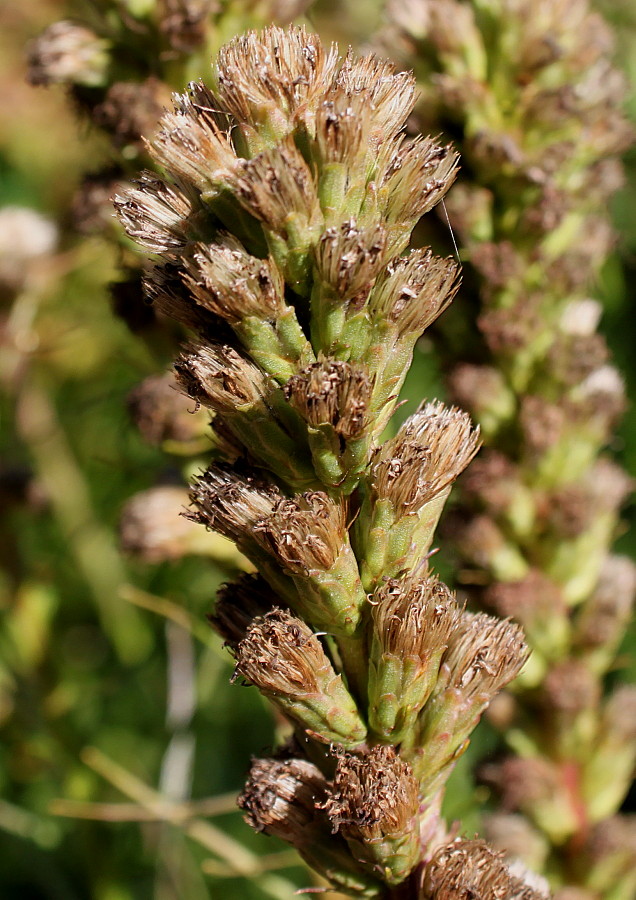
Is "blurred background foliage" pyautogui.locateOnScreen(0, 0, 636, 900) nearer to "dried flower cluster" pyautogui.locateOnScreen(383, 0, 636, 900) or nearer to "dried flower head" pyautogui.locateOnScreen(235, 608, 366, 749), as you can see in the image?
"dried flower cluster" pyautogui.locateOnScreen(383, 0, 636, 900)

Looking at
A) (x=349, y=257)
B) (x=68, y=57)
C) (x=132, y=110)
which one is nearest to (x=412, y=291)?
(x=349, y=257)

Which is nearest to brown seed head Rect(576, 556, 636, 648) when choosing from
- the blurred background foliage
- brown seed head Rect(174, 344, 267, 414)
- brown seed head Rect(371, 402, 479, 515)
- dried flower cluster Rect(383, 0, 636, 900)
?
dried flower cluster Rect(383, 0, 636, 900)

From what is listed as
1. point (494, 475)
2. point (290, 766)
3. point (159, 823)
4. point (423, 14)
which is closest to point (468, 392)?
point (494, 475)

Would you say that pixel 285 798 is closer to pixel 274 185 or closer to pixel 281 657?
pixel 281 657

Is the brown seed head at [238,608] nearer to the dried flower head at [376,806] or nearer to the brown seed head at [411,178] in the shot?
the dried flower head at [376,806]

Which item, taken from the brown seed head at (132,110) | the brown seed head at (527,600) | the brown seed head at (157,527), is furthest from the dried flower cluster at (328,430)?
the brown seed head at (157,527)

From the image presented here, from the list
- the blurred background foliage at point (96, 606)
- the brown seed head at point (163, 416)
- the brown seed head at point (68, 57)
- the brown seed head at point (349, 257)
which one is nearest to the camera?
the brown seed head at point (349, 257)
